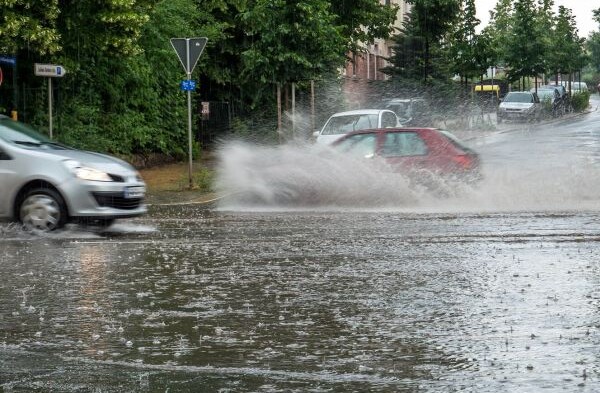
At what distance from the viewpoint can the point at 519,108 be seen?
184ft

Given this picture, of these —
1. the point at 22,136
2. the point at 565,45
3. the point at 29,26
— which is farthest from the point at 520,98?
the point at 22,136

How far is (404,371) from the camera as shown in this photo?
5.94 m

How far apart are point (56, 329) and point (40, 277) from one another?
2449mm

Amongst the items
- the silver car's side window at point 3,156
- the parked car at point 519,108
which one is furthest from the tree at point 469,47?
the silver car's side window at point 3,156

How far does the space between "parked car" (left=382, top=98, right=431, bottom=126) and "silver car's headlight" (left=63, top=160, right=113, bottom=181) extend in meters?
24.0

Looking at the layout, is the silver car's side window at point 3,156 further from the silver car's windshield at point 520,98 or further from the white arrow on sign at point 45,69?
the silver car's windshield at point 520,98

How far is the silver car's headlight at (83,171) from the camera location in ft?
42.9

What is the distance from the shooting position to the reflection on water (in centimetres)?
590

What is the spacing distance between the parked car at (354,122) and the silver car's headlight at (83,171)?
37.4ft

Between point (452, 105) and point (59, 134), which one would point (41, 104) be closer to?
point (59, 134)

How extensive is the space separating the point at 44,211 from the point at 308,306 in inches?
238

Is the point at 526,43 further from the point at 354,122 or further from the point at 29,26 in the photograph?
the point at 29,26

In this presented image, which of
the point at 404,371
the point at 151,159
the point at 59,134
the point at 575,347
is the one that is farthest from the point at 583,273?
the point at 151,159

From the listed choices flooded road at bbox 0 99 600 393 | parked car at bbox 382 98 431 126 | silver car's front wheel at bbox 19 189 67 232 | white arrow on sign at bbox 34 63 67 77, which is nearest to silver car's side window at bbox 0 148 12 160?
silver car's front wheel at bbox 19 189 67 232
